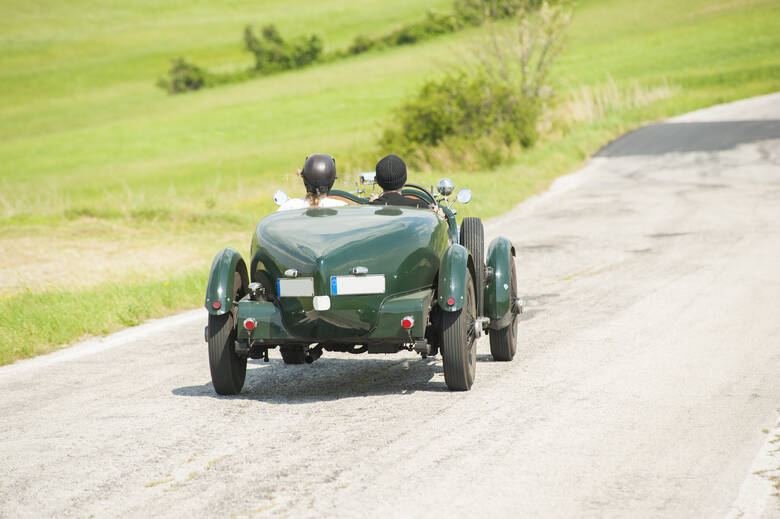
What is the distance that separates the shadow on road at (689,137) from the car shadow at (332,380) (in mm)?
23282

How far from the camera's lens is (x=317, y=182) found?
7.68m

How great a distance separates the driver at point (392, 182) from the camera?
775cm

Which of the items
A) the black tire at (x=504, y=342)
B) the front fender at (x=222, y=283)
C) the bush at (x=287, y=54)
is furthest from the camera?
the bush at (x=287, y=54)

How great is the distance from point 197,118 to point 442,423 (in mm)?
63710

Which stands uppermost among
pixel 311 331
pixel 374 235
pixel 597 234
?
pixel 374 235

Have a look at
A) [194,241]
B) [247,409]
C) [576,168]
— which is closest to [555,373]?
[247,409]

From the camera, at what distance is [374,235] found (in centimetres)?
674

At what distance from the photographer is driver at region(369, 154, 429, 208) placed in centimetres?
775

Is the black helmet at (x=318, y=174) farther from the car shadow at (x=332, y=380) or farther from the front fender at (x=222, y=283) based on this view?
the car shadow at (x=332, y=380)

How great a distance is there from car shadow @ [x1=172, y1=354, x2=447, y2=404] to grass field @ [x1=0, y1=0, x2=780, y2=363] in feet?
6.87

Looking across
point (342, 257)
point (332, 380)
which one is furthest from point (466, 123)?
point (342, 257)

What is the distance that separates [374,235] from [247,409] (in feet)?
4.78

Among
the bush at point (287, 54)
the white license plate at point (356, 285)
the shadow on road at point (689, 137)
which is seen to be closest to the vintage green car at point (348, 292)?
the white license plate at point (356, 285)

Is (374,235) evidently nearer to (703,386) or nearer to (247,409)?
(247,409)
